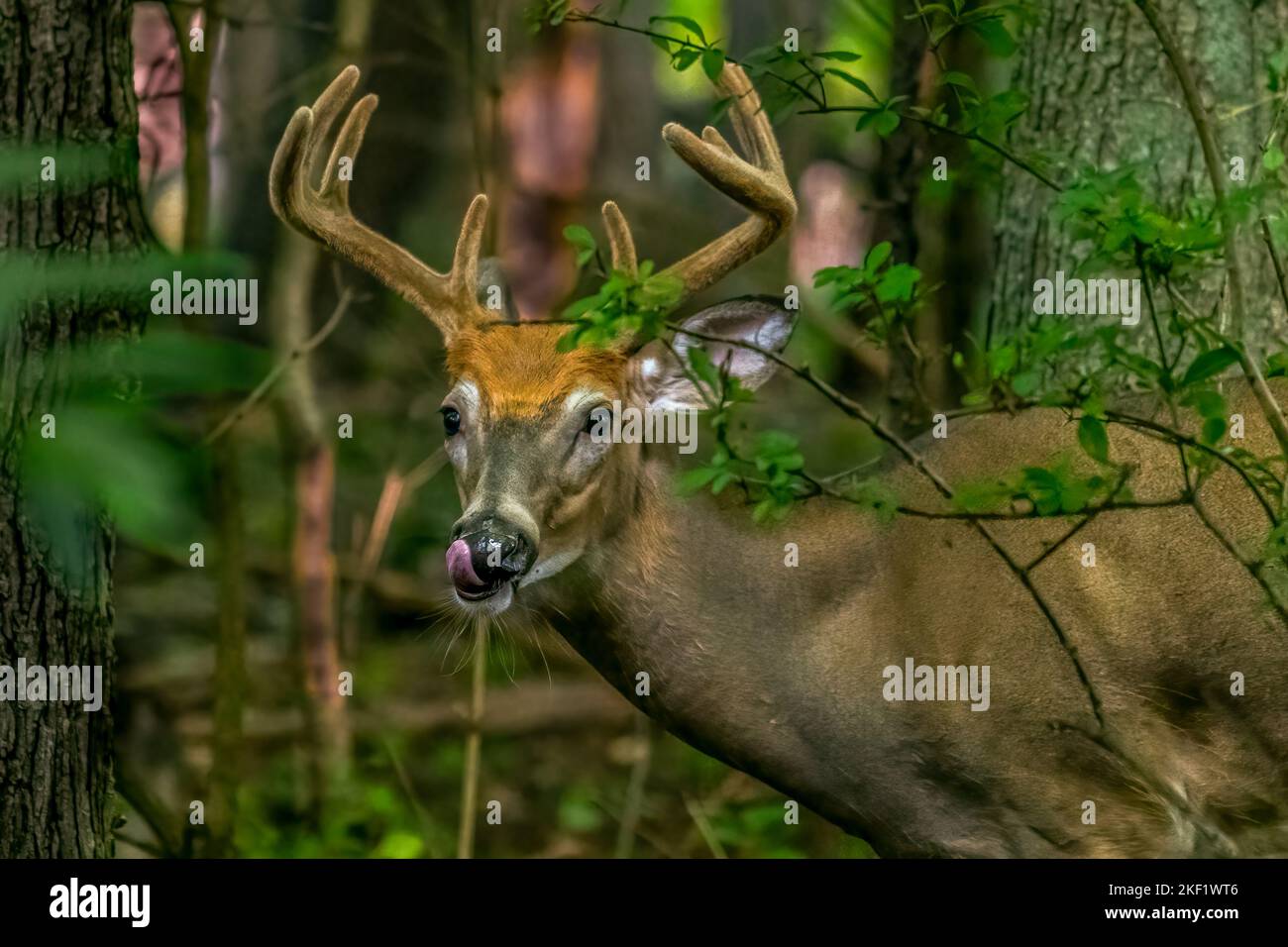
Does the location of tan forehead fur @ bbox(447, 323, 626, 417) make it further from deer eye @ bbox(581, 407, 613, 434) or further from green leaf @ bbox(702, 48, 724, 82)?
green leaf @ bbox(702, 48, 724, 82)

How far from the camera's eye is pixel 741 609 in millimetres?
5398

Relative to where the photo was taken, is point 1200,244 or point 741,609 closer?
point 1200,244

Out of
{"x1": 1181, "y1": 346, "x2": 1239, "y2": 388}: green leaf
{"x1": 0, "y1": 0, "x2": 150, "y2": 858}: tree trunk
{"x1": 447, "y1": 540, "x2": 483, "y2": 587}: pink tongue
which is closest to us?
{"x1": 1181, "y1": 346, "x2": 1239, "y2": 388}: green leaf

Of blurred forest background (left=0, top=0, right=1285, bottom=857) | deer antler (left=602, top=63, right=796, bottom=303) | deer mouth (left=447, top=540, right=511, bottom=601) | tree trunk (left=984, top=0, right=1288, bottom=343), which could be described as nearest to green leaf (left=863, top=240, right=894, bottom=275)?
blurred forest background (left=0, top=0, right=1285, bottom=857)

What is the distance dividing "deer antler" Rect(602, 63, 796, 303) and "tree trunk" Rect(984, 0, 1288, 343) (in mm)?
1115

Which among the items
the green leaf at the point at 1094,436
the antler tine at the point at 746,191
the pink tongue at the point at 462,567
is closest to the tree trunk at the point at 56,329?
the pink tongue at the point at 462,567

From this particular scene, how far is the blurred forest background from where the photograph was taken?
4.57m

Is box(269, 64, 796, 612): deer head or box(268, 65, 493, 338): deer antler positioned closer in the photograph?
box(269, 64, 796, 612): deer head

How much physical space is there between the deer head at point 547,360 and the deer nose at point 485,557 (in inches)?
0.4

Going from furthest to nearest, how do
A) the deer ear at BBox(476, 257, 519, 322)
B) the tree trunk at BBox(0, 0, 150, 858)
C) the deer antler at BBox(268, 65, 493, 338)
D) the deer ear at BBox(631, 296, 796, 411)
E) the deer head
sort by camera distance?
the deer ear at BBox(476, 257, 519, 322), the deer antler at BBox(268, 65, 493, 338), the deer ear at BBox(631, 296, 796, 411), the deer head, the tree trunk at BBox(0, 0, 150, 858)

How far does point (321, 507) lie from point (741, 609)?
3.14 meters

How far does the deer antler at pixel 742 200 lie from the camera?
515 cm
